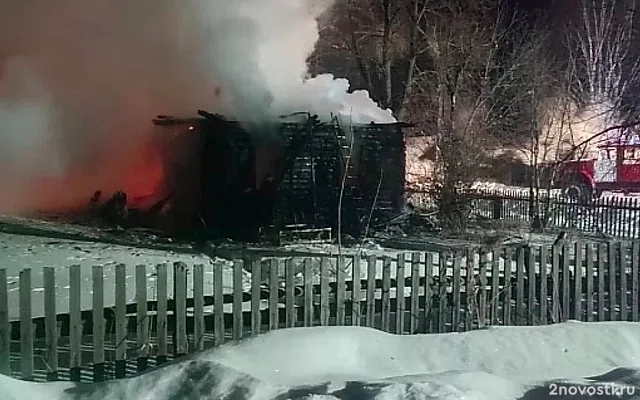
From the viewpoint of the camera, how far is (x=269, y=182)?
13.1ft

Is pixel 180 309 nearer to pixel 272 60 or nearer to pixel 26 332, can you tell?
pixel 26 332

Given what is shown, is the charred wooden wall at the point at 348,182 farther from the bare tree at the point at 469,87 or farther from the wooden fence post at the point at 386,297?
the wooden fence post at the point at 386,297

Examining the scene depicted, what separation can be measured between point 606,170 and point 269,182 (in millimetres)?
1818

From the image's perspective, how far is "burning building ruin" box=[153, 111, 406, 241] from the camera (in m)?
3.68

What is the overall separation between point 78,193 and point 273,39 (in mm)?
1477

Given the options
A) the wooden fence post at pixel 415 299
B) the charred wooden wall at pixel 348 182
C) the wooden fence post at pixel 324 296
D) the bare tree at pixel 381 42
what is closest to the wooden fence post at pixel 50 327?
the wooden fence post at pixel 324 296

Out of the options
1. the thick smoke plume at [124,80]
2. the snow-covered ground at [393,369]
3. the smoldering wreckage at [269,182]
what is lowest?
the snow-covered ground at [393,369]

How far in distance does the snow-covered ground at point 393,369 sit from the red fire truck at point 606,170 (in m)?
1.09

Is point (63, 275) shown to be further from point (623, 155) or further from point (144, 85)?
point (623, 155)

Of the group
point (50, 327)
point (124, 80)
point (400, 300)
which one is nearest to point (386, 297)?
point (400, 300)

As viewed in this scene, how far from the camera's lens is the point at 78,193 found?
367 cm

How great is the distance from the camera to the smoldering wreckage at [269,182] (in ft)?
11.8

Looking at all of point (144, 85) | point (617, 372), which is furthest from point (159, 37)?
point (617, 372)

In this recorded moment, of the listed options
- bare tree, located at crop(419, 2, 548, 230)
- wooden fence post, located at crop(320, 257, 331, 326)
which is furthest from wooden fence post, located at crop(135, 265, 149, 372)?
bare tree, located at crop(419, 2, 548, 230)
